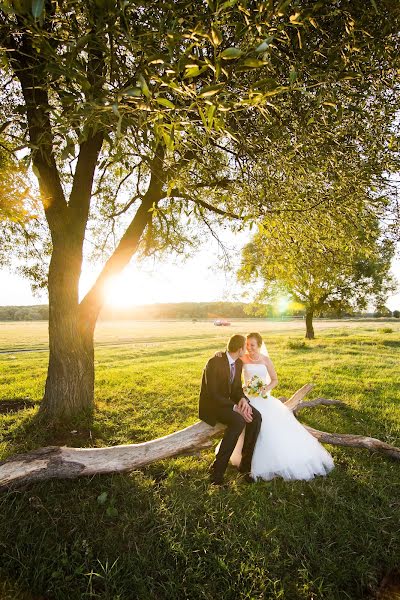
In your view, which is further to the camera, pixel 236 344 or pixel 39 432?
pixel 39 432

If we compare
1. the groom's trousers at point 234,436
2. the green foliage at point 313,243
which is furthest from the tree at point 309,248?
the groom's trousers at point 234,436

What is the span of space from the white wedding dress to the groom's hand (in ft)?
1.32

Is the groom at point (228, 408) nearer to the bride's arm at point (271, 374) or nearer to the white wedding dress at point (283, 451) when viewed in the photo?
the white wedding dress at point (283, 451)

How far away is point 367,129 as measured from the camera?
6691 mm

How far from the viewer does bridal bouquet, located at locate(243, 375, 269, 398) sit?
6957mm

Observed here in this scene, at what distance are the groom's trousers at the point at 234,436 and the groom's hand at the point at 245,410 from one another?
0.32ft

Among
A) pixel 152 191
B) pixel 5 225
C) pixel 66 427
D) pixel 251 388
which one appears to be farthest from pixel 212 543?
pixel 5 225

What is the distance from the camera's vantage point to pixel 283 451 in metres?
6.34

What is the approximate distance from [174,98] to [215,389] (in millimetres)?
5173

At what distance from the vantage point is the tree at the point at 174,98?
3537 mm

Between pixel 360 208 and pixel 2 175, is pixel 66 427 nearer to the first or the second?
pixel 2 175

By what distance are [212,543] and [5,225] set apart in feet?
41.7

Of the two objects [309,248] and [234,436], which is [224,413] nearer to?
[234,436]

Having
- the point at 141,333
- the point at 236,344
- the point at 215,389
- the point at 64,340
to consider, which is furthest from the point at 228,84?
the point at 141,333
